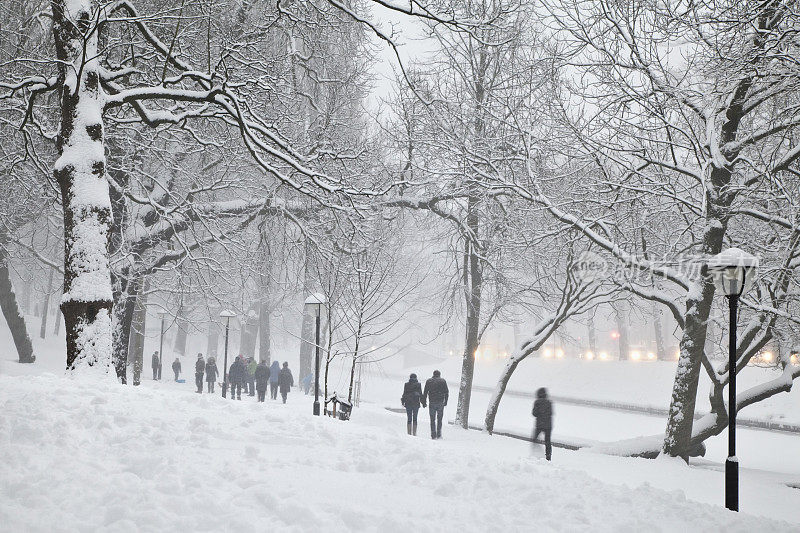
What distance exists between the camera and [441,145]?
13.7 m

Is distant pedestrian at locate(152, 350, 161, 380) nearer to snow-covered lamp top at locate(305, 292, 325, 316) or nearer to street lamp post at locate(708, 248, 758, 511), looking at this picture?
snow-covered lamp top at locate(305, 292, 325, 316)

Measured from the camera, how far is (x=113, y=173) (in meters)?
13.2

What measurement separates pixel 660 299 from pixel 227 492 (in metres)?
10.4

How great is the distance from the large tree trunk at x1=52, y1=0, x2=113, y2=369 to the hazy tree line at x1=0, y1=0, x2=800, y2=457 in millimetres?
27

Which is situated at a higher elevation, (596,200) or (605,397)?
(596,200)

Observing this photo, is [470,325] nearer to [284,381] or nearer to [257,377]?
[284,381]

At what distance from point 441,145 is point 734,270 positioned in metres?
7.14

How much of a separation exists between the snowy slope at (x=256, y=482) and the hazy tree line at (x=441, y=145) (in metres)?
2.86

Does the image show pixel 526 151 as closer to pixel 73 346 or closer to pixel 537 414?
pixel 537 414

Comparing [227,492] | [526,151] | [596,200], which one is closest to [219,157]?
[526,151]

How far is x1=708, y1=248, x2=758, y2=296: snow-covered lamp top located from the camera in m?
8.15

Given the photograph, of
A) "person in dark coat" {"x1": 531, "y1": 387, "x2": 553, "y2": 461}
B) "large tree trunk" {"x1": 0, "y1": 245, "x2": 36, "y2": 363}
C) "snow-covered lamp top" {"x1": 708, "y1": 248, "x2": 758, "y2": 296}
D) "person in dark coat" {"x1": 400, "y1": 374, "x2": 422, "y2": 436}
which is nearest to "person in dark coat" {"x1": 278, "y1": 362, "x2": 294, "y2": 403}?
"person in dark coat" {"x1": 400, "y1": 374, "x2": 422, "y2": 436}

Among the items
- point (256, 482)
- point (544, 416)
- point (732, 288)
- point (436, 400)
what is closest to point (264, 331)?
point (436, 400)

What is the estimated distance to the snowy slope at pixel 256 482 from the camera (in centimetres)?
403
